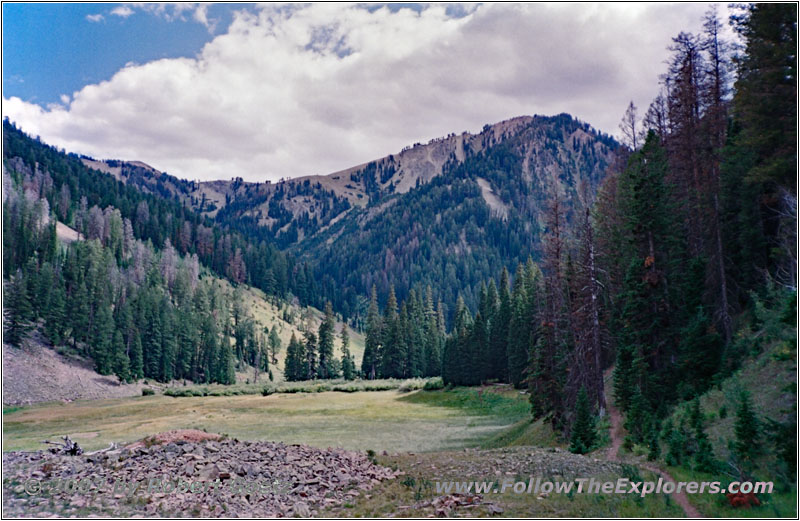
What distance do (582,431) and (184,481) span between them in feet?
59.7

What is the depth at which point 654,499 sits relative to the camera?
14.6 meters

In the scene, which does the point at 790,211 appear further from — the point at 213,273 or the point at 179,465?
the point at 213,273

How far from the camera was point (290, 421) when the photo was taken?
51375 mm

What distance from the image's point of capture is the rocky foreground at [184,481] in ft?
50.9

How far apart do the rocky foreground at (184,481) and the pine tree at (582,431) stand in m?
9.81

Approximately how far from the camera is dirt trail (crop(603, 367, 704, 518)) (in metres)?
14.0

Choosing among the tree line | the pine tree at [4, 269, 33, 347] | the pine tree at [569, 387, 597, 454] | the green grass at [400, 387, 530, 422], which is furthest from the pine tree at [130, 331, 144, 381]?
the pine tree at [569, 387, 597, 454]

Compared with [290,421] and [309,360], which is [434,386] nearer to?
[290,421]

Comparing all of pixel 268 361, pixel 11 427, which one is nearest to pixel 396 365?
pixel 268 361

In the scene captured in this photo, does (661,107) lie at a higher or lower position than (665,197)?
higher

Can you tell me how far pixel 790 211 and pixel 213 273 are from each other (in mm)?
180848

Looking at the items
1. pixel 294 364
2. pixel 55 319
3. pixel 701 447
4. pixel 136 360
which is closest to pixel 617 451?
pixel 701 447

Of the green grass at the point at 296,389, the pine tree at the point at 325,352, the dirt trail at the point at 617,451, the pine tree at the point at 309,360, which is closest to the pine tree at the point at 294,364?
the pine tree at the point at 309,360

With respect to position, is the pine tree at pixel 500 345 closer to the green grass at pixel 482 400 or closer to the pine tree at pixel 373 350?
the green grass at pixel 482 400
